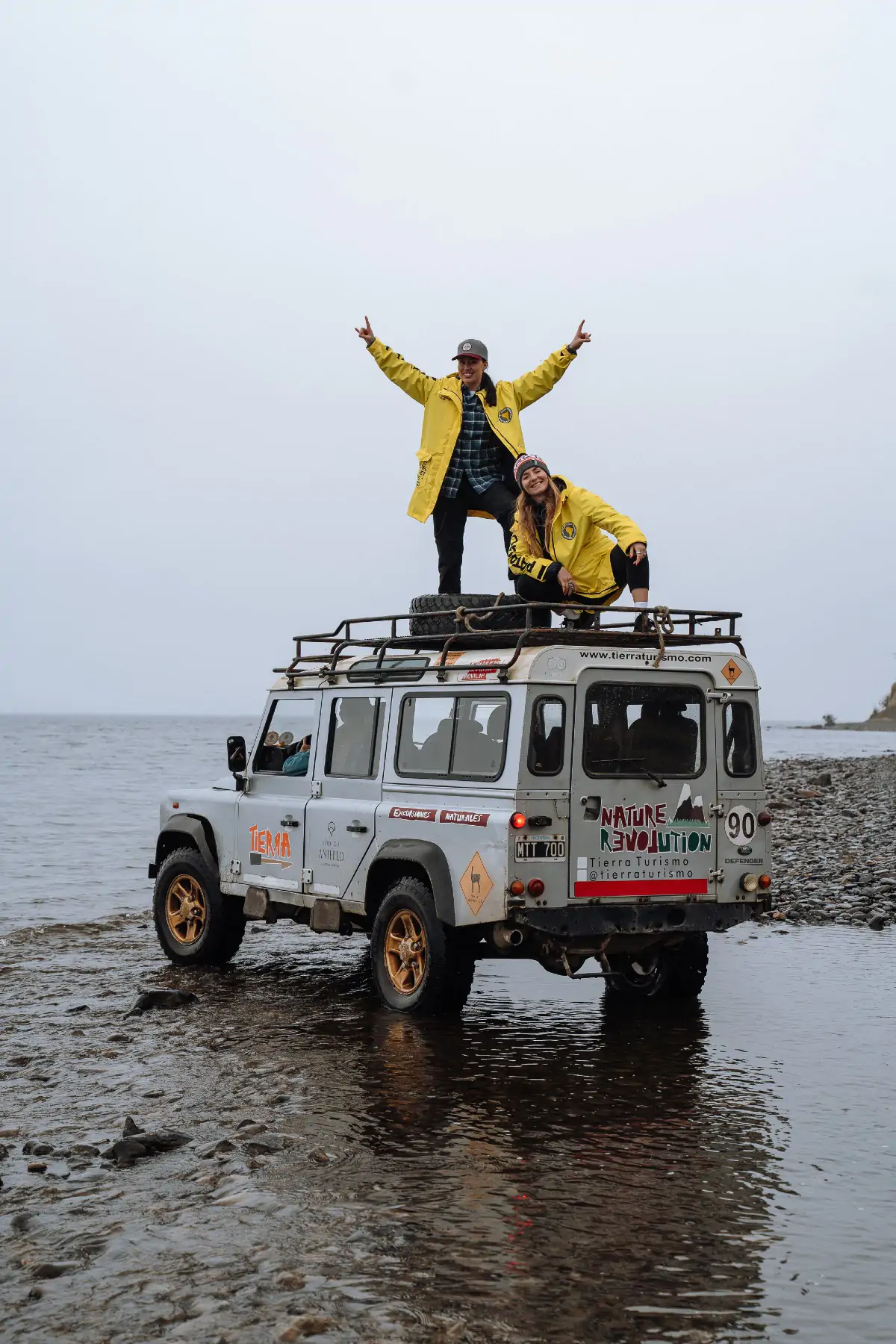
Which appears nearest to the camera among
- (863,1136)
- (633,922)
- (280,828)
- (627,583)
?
(863,1136)

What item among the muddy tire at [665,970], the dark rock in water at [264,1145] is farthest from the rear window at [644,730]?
the dark rock in water at [264,1145]

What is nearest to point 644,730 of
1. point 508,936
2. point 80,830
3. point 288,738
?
point 508,936

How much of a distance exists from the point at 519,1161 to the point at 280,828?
4.81m

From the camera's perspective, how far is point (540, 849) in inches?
337

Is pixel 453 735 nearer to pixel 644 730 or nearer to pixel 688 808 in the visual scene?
pixel 644 730

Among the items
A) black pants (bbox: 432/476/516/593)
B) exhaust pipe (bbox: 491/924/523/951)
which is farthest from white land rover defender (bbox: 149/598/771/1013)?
black pants (bbox: 432/476/516/593)

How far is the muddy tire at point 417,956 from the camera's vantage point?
9023 mm

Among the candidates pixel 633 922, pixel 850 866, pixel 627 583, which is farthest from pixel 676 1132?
pixel 850 866

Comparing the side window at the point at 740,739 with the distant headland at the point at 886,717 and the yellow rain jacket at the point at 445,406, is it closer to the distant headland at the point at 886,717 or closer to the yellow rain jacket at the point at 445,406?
the yellow rain jacket at the point at 445,406

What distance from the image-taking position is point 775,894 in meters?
16.0

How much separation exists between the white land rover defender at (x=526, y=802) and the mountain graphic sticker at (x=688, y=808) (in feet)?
0.04

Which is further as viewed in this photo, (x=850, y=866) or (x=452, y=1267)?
(x=850, y=866)

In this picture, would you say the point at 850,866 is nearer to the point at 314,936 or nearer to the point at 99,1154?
the point at 314,936

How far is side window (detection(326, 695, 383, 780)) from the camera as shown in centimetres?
1012
